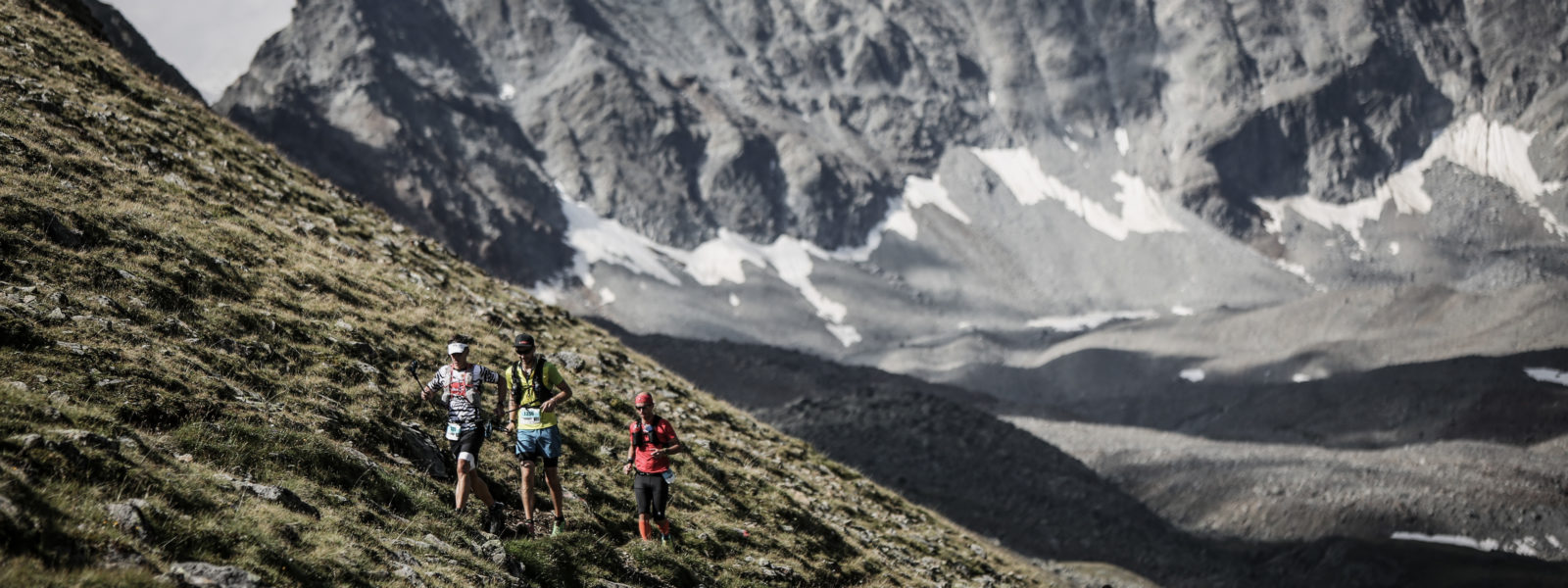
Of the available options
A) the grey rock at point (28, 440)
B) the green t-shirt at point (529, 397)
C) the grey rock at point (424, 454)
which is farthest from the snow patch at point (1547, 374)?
the grey rock at point (28, 440)

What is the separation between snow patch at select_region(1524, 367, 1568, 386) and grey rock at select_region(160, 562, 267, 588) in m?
148

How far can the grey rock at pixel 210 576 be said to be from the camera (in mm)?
10805

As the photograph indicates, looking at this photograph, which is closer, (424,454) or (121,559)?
(121,559)

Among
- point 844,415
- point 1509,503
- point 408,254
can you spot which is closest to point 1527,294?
point 1509,503

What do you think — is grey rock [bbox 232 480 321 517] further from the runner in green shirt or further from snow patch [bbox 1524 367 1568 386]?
snow patch [bbox 1524 367 1568 386]

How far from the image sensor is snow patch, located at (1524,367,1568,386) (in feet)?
410

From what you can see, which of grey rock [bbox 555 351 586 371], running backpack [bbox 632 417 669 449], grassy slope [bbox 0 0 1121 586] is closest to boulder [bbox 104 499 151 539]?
grassy slope [bbox 0 0 1121 586]

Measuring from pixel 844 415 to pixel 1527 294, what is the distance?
5522 inches

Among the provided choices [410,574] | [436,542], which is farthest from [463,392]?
[410,574]

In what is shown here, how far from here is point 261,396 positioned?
16703mm

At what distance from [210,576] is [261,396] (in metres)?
6.20

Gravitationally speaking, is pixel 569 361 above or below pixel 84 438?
below

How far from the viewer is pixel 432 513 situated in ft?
51.2

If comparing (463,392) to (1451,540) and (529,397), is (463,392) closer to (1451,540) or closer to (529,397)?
(529,397)
